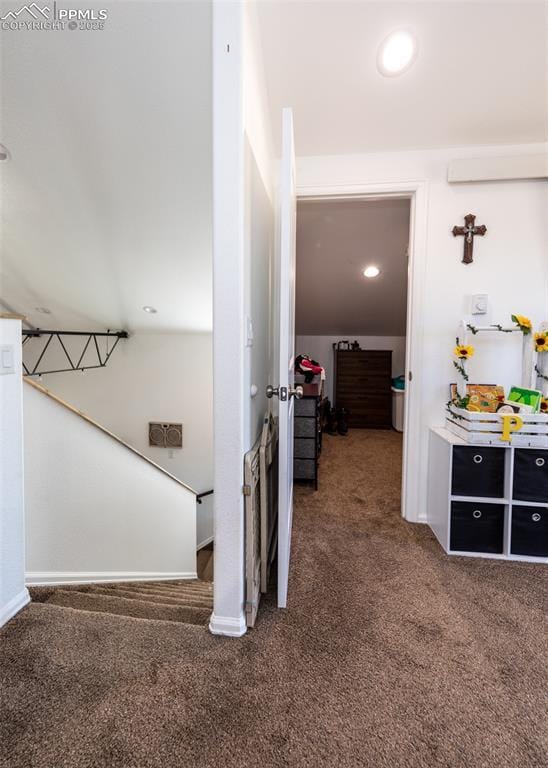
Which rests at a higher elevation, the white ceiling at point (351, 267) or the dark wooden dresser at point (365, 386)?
the white ceiling at point (351, 267)

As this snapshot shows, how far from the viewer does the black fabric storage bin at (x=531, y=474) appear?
165 cm

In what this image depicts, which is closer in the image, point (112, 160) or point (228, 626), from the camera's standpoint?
point (228, 626)

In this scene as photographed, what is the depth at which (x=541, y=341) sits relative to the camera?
1.80 metres

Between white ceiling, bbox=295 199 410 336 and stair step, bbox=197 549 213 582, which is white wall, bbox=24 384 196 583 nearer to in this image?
stair step, bbox=197 549 213 582

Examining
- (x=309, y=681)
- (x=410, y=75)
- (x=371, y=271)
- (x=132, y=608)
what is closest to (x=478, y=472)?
(x=309, y=681)

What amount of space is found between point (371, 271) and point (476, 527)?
287 centimetres

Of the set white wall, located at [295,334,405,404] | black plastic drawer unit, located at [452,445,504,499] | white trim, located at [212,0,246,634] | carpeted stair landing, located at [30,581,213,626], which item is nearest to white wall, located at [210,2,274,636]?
white trim, located at [212,0,246,634]

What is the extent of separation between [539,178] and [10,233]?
3590mm

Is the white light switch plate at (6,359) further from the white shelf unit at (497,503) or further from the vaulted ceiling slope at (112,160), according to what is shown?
the white shelf unit at (497,503)

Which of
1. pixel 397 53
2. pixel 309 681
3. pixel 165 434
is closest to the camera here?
pixel 309 681

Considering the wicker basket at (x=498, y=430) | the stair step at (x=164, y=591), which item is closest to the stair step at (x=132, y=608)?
the stair step at (x=164, y=591)

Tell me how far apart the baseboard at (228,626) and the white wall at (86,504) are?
132cm

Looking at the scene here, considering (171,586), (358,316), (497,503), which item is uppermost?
(358,316)

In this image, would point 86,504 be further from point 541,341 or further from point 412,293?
point 541,341
